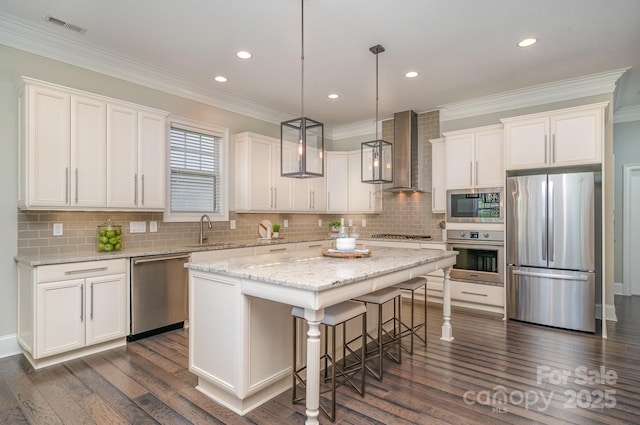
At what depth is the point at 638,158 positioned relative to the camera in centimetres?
524

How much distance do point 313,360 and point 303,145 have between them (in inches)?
64.8

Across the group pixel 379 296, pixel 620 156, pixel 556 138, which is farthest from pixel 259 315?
pixel 620 156

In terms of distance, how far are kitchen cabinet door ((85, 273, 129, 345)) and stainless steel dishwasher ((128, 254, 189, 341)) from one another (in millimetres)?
91

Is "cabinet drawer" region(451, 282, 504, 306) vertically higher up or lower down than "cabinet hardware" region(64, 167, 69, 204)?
lower down

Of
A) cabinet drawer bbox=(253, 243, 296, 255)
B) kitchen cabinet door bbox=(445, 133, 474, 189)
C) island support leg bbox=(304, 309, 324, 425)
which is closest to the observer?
island support leg bbox=(304, 309, 324, 425)

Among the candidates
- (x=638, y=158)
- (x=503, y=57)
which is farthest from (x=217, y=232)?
(x=638, y=158)

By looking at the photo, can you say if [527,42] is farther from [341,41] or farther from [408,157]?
[408,157]

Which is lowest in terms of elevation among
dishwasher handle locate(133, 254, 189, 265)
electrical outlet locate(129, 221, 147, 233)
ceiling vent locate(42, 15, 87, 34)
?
dishwasher handle locate(133, 254, 189, 265)

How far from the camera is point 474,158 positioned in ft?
15.4

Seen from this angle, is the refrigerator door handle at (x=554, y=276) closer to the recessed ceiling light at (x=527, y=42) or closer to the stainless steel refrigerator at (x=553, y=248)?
the stainless steel refrigerator at (x=553, y=248)

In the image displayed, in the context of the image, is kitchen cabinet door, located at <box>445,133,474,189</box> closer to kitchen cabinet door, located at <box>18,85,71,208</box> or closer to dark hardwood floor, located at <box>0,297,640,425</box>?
dark hardwood floor, located at <box>0,297,640,425</box>

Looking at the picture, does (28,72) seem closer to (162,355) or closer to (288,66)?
(288,66)

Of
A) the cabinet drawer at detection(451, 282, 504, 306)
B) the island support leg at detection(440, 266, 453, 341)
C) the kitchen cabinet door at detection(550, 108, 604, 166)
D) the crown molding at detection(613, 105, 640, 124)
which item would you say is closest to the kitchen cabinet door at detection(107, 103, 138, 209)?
the island support leg at detection(440, 266, 453, 341)

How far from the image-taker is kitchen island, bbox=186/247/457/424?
76.2 inches
